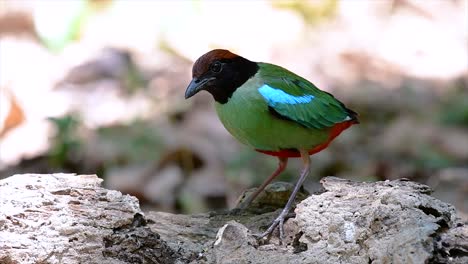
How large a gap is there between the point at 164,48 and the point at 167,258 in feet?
17.6

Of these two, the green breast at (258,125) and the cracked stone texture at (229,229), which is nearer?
the cracked stone texture at (229,229)

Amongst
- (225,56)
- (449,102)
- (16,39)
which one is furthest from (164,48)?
(225,56)

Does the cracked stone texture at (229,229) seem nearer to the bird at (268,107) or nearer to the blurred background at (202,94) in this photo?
the bird at (268,107)

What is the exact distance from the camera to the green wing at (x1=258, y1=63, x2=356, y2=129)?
11.7ft

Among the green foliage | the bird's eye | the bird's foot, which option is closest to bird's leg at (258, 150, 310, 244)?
the bird's foot

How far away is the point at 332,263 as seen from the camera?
278cm

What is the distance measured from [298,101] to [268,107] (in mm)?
184

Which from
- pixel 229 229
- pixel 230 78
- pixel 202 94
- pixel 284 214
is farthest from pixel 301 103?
pixel 202 94

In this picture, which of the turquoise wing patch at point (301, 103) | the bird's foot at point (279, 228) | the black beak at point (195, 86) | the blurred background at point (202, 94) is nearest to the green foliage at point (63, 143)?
the blurred background at point (202, 94)

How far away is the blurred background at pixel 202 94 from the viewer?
6180mm

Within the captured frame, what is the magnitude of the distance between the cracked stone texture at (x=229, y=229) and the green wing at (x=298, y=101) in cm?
51

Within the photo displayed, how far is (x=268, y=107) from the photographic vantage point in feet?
11.7

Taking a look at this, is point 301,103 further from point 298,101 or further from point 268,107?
point 268,107

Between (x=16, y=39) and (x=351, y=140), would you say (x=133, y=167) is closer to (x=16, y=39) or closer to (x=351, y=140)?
(x=351, y=140)
